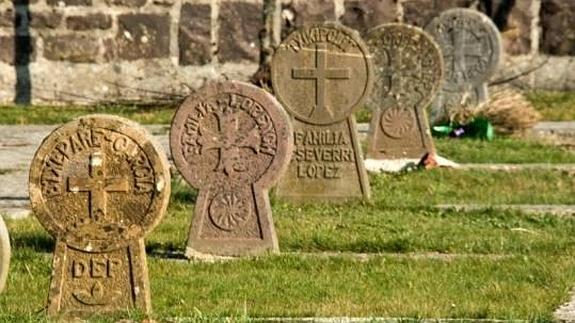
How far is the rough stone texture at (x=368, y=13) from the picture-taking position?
19.8 metres

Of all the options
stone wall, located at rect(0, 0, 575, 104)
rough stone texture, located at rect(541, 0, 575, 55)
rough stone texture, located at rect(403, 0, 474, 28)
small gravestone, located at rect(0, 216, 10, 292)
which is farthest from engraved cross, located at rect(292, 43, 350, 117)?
rough stone texture, located at rect(541, 0, 575, 55)

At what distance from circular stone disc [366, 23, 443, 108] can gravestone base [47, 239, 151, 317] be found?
22.9ft

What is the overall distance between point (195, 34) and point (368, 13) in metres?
1.78

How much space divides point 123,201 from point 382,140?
7.02 meters

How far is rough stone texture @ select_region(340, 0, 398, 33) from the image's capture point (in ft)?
65.1

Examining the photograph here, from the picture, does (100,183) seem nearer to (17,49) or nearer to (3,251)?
(3,251)

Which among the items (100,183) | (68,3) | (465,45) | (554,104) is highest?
(100,183)

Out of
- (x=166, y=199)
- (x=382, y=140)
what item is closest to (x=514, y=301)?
(x=166, y=199)

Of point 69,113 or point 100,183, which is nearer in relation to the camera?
point 100,183

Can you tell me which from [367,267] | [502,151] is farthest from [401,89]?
[367,267]

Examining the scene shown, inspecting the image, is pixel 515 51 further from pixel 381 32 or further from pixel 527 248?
pixel 527 248

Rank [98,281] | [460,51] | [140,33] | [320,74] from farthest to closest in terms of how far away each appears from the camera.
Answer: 1. [140,33]
2. [460,51]
3. [320,74]
4. [98,281]

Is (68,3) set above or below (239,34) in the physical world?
above

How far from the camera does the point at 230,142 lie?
1063cm
